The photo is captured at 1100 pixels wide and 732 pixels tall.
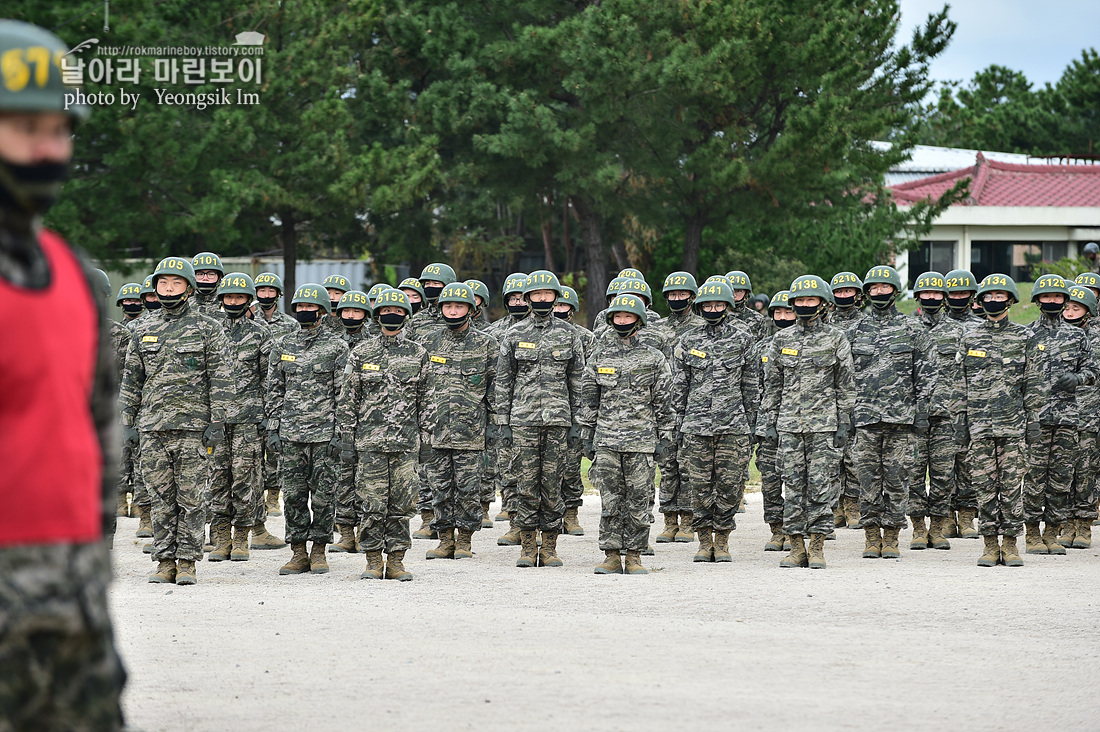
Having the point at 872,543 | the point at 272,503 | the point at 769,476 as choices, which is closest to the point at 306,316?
the point at 769,476

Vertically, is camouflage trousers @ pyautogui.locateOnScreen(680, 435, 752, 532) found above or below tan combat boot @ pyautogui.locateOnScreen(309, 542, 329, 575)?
above

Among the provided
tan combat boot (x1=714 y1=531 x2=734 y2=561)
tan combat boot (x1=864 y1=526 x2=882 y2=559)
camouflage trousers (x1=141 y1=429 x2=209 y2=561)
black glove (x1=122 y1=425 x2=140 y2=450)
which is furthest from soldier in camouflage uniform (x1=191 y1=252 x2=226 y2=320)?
tan combat boot (x1=864 y1=526 x2=882 y2=559)

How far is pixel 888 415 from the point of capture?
43.7 feet

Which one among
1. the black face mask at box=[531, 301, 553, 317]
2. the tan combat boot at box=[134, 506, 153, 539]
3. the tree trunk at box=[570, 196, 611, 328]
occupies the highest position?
the tree trunk at box=[570, 196, 611, 328]

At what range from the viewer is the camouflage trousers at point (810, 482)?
11.9 meters

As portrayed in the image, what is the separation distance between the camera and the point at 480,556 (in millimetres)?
12859

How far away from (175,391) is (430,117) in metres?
22.8

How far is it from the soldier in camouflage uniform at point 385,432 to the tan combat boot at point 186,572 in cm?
137

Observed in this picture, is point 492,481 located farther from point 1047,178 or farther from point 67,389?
point 1047,178

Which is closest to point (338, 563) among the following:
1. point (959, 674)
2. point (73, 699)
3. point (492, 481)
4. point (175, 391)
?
point (175, 391)

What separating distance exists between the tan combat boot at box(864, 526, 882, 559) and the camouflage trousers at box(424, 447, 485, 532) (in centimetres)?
374

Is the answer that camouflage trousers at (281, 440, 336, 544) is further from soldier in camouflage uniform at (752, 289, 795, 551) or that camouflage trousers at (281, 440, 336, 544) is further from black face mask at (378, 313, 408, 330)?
soldier in camouflage uniform at (752, 289, 795, 551)

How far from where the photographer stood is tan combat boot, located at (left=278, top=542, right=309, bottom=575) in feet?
38.1

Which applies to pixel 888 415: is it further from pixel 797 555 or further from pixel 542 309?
pixel 542 309
